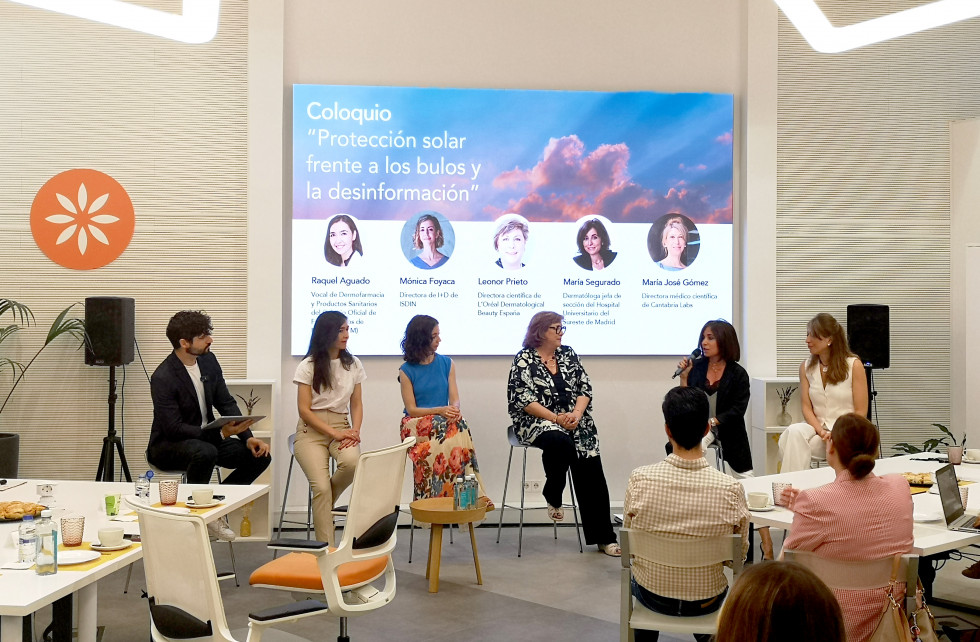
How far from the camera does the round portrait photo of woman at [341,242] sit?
695 cm

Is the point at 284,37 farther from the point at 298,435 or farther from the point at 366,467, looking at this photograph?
the point at 366,467

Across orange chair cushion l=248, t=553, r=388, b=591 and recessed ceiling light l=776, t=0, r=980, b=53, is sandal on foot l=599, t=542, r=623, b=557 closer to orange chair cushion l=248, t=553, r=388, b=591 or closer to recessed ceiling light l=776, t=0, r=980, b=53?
orange chair cushion l=248, t=553, r=388, b=591

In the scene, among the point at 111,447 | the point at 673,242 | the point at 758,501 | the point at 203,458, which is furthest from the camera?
the point at 673,242

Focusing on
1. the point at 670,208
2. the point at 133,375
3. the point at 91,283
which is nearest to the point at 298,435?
the point at 133,375

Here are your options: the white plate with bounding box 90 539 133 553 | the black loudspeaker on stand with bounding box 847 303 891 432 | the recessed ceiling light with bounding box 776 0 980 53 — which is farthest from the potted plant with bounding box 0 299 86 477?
the black loudspeaker on stand with bounding box 847 303 891 432

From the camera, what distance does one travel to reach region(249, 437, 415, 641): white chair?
11.9 ft

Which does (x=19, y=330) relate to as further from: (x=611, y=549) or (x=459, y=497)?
(x=611, y=549)

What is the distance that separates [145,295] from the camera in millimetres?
6867

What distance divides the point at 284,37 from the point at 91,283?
2.31 metres

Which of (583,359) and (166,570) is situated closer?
(166,570)

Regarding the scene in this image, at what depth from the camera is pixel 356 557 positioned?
374cm

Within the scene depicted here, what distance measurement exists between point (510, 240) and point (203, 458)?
2797mm

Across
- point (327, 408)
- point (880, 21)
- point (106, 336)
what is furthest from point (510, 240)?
point (880, 21)

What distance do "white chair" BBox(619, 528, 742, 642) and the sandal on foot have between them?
104 inches
